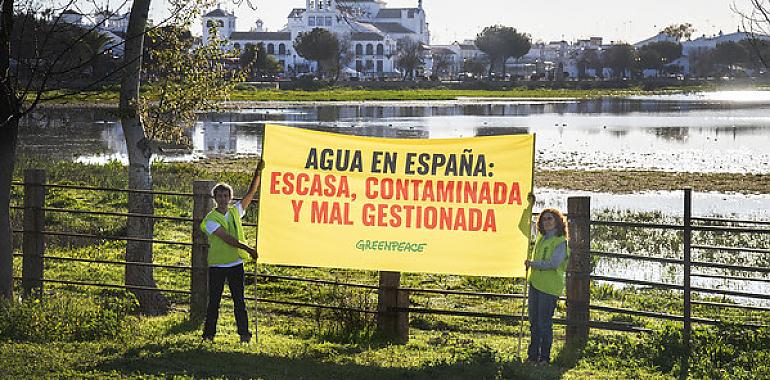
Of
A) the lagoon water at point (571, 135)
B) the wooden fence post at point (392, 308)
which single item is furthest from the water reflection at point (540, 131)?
the wooden fence post at point (392, 308)

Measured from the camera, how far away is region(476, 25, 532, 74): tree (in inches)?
7151

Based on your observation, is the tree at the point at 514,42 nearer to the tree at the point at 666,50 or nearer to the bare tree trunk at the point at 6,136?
the tree at the point at 666,50

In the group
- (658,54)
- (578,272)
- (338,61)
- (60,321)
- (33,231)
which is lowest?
(60,321)

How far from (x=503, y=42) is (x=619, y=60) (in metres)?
18.8

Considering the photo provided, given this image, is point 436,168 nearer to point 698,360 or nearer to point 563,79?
point 698,360

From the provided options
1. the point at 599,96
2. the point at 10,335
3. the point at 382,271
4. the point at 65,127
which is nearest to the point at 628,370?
the point at 382,271

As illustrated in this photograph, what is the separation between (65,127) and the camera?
61.7 m

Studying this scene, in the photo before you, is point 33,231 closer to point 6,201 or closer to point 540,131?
point 6,201

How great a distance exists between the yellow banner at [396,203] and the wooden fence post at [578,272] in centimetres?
64

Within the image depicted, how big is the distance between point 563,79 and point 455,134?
109 meters

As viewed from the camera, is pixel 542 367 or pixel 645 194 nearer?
pixel 542 367

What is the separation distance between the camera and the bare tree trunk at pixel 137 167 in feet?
48.0

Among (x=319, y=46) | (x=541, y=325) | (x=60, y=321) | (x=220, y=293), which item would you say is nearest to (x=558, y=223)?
(x=541, y=325)

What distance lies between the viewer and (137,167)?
15117 millimetres
